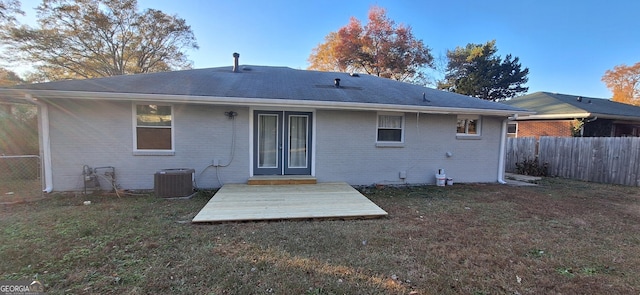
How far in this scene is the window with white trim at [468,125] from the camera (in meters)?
8.54

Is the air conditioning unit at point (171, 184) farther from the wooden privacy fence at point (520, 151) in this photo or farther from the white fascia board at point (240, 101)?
the wooden privacy fence at point (520, 151)

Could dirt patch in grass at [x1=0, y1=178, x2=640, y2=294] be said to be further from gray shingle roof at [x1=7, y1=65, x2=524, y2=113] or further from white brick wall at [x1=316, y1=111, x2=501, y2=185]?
gray shingle roof at [x1=7, y1=65, x2=524, y2=113]

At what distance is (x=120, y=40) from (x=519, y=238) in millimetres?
24658

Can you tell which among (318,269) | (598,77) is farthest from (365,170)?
(598,77)

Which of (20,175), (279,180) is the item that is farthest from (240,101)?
(20,175)

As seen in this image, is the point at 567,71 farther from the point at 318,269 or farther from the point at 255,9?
the point at 318,269

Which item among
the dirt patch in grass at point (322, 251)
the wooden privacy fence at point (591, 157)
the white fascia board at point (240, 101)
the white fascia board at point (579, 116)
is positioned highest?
the white fascia board at point (579, 116)

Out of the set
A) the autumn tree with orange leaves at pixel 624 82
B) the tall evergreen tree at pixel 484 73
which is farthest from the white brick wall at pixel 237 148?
the autumn tree with orange leaves at pixel 624 82

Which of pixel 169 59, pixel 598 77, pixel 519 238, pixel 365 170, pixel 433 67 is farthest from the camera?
pixel 598 77

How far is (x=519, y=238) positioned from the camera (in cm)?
410

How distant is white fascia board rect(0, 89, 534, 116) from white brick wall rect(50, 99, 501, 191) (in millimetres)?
480

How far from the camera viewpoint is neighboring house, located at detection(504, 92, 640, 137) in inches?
503

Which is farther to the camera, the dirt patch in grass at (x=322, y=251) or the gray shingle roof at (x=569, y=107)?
the gray shingle roof at (x=569, y=107)

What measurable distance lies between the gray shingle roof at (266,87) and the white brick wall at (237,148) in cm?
43
